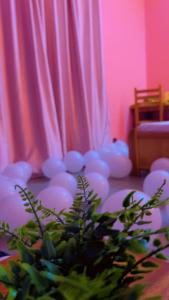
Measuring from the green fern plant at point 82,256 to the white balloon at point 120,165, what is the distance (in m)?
2.05

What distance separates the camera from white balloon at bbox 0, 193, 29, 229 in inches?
55.1

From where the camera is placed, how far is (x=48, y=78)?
3039mm

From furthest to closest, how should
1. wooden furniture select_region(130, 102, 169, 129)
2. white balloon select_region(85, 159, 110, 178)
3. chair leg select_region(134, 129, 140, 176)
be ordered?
wooden furniture select_region(130, 102, 169, 129) → chair leg select_region(134, 129, 140, 176) → white balloon select_region(85, 159, 110, 178)

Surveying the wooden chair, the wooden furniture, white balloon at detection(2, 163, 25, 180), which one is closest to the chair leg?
the wooden chair

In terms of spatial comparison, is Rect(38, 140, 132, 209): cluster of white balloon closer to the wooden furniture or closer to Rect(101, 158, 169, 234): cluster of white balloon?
Rect(101, 158, 169, 234): cluster of white balloon

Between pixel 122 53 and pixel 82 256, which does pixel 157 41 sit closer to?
pixel 122 53

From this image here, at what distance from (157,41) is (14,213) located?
4.28 meters

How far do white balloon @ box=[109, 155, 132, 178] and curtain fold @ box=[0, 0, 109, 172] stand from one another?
2.47ft

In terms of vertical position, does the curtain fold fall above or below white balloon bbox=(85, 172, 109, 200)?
above

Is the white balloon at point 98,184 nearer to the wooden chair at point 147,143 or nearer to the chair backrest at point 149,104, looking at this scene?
the wooden chair at point 147,143

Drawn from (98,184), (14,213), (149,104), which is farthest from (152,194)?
(149,104)

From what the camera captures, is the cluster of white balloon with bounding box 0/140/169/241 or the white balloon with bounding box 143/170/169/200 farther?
the white balloon with bounding box 143/170/169/200

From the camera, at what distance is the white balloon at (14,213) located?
140cm

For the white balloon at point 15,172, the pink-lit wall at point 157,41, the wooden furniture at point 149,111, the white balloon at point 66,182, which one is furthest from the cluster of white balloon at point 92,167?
the pink-lit wall at point 157,41
